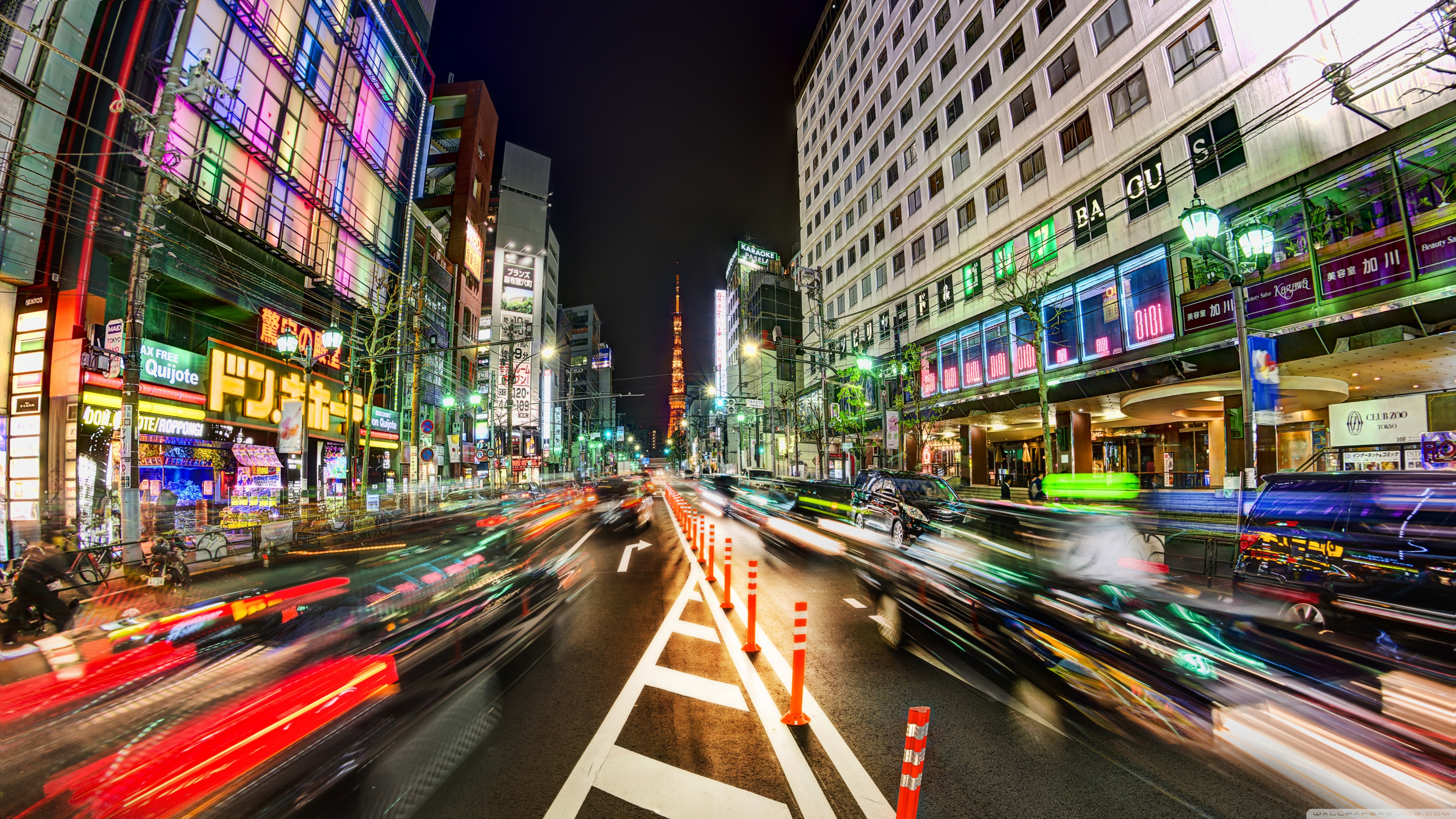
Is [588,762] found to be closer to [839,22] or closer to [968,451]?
[968,451]

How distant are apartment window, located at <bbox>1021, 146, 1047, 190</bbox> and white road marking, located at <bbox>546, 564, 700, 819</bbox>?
29.9m

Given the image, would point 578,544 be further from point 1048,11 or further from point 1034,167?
point 1048,11

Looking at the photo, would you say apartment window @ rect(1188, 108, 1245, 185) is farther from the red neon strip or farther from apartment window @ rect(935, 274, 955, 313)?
the red neon strip

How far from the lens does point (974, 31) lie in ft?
106

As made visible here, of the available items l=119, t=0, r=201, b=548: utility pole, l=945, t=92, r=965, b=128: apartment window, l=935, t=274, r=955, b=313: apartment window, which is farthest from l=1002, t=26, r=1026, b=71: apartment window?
l=119, t=0, r=201, b=548: utility pole

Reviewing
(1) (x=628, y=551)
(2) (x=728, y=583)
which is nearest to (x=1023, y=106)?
(1) (x=628, y=551)

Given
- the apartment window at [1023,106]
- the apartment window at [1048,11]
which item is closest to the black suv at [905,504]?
the apartment window at [1023,106]

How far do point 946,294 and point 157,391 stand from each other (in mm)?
36178

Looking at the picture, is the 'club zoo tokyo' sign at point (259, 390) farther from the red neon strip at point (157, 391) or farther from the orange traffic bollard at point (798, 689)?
the orange traffic bollard at point (798, 689)

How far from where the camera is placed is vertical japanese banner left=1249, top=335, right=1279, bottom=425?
9.41 m

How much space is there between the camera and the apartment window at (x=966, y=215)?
32.3 metres

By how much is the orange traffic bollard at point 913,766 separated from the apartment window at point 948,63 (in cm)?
4079

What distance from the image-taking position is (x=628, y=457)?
173375 mm

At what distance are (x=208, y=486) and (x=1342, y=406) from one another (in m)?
37.3
